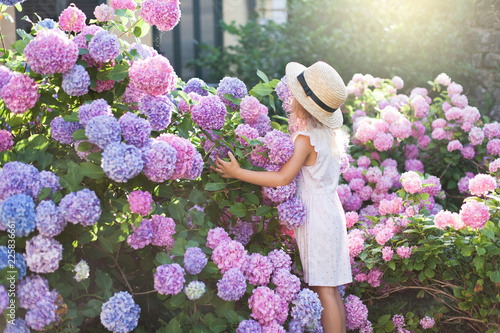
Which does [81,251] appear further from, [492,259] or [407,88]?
[407,88]

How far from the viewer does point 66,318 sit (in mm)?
1688

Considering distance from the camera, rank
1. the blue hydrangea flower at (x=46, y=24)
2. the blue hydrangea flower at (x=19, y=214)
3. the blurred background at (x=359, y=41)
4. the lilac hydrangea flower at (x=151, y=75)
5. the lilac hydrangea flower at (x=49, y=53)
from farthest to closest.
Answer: the blurred background at (x=359, y=41) → the blue hydrangea flower at (x=46, y=24) → the lilac hydrangea flower at (x=151, y=75) → the lilac hydrangea flower at (x=49, y=53) → the blue hydrangea flower at (x=19, y=214)

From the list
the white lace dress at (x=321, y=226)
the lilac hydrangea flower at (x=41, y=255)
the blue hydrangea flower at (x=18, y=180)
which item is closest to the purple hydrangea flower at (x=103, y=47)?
the blue hydrangea flower at (x=18, y=180)

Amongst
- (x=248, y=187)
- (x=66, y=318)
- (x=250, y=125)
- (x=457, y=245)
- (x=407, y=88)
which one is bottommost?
(x=407, y=88)

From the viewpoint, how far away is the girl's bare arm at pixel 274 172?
2061 millimetres

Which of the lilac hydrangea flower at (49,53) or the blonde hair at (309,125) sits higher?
the lilac hydrangea flower at (49,53)

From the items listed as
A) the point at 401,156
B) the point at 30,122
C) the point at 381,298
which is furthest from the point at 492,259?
the point at 30,122

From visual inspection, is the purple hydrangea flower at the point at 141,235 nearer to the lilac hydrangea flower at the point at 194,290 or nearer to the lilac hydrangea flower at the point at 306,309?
the lilac hydrangea flower at the point at 194,290

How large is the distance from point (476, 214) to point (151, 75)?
149 cm

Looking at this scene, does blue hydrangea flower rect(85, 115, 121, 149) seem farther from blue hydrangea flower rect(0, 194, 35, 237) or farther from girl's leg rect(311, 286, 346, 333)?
girl's leg rect(311, 286, 346, 333)

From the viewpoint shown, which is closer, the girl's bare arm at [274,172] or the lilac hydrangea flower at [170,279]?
the lilac hydrangea flower at [170,279]

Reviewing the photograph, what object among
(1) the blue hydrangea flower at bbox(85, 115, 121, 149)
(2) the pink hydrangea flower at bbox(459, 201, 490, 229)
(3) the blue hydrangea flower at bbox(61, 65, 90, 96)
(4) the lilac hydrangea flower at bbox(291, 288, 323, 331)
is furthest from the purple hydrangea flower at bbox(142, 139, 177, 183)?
(2) the pink hydrangea flower at bbox(459, 201, 490, 229)

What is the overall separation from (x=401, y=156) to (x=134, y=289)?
243 centimetres

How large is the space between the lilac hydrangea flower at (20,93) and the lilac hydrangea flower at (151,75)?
34 cm
